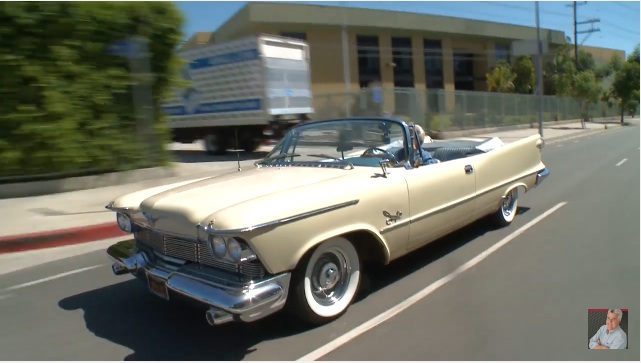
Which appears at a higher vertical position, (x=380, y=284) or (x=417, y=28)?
(x=417, y=28)

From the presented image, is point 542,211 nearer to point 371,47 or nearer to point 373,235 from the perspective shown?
point 373,235

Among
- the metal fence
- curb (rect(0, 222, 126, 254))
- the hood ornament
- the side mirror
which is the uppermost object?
the metal fence

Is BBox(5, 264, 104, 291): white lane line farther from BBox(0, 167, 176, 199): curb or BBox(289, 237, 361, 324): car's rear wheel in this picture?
BBox(0, 167, 176, 199): curb

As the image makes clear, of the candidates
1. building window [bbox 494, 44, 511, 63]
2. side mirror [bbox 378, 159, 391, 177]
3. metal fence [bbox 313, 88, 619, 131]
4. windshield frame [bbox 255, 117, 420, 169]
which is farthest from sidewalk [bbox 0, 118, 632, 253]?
building window [bbox 494, 44, 511, 63]

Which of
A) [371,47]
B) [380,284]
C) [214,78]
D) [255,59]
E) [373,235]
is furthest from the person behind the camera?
[371,47]

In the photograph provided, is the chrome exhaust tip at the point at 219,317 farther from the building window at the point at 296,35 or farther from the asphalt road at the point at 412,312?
the building window at the point at 296,35

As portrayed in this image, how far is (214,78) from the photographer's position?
1823cm

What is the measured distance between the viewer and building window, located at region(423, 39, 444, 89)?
46.6 meters

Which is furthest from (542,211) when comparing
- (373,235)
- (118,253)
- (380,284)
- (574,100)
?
(574,100)

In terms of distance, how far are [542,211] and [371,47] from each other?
121ft

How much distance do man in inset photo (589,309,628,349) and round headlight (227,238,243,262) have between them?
226 cm

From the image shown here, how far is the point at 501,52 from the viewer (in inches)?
2035

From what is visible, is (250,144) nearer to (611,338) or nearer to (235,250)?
(235,250)

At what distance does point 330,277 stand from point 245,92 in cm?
1386
